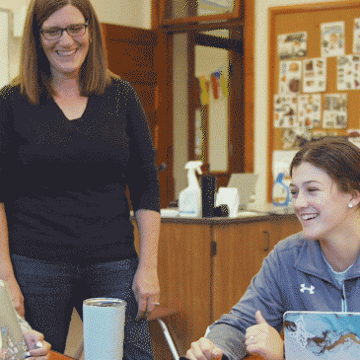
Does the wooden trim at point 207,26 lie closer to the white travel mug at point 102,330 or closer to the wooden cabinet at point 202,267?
the wooden cabinet at point 202,267

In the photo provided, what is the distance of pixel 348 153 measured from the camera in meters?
1.38

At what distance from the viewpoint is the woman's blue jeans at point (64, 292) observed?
1.42 m

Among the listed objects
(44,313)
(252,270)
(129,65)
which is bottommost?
(252,270)

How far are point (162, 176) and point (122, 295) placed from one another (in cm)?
377

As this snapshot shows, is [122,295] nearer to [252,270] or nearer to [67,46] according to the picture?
[67,46]

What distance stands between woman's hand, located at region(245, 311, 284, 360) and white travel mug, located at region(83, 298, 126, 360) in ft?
1.08

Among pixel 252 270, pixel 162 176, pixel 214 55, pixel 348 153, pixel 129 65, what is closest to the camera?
pixel 348 153

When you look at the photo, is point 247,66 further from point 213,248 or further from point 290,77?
point 213,248

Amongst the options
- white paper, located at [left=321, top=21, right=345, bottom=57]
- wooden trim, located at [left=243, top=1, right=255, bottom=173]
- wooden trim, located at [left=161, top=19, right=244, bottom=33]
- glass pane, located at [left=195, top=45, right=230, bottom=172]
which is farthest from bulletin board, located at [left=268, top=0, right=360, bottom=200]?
glass pane, located at [left=195, top=45, right=230, bottom=172]

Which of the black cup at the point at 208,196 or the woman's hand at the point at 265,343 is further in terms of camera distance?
the black cup at the point at 208,196

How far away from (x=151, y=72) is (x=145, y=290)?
3.81 m

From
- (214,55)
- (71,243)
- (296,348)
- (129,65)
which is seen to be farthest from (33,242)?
(214,55)

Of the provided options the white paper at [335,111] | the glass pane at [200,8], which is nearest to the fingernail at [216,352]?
the white paper at [335,111]

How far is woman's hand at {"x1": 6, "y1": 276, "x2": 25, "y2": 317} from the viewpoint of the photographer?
4.53 ft
